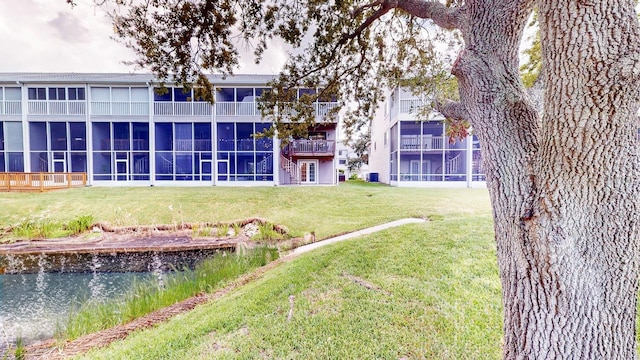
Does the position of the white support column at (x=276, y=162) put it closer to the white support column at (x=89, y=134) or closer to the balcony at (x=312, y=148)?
the balcony at (x=312, y=148)

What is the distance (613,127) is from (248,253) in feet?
24.6

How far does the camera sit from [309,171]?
21828mm

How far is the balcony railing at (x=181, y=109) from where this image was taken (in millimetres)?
19453

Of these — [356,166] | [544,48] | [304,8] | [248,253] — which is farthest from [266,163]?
[356,166]

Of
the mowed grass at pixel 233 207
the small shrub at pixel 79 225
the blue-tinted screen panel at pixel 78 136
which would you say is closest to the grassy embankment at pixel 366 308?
the mowed grass at pixel 233 207

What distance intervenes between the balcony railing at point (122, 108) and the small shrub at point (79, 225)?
11146mm

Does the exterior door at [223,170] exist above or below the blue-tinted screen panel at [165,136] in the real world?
below

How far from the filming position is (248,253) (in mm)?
7695

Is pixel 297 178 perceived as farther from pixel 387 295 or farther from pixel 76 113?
pixel 387 295

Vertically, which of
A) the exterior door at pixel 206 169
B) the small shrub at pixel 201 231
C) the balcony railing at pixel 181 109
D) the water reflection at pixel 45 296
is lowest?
the water reflection at pixel 45 296

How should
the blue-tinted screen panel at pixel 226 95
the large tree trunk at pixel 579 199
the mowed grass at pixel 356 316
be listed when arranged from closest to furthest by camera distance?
the large tree trunk at pixel 579 199
the mowed grass at pixel 356 316
the blue-tinted screen panel at pixel 226 95

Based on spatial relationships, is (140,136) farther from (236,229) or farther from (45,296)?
(45,296)

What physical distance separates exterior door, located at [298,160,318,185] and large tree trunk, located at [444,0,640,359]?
19890 mm

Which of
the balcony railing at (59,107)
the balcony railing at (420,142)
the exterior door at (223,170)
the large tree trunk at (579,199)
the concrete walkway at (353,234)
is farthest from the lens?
the balcony railing at (420,142)
